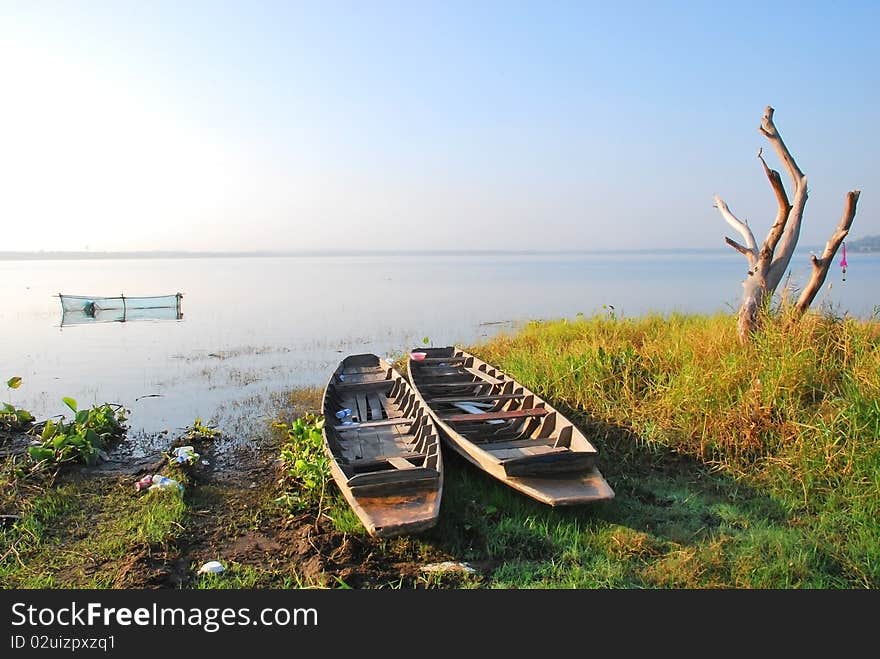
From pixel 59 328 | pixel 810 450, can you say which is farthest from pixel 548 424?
pixel 59 328

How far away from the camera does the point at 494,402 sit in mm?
7422

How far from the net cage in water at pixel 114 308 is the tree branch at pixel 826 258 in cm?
1815

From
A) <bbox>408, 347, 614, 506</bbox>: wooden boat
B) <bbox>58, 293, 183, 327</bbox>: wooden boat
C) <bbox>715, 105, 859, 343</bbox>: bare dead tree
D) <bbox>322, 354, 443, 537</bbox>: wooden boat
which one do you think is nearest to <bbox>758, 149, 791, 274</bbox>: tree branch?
<bbox>715, 105, 859, 343</bbox>: bare dead tree

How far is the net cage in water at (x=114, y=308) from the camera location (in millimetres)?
19203

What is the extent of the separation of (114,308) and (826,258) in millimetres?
20092

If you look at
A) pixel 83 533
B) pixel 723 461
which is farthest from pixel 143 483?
pixel 723 461

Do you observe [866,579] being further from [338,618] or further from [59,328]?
[59,328]

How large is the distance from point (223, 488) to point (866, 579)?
216 inches

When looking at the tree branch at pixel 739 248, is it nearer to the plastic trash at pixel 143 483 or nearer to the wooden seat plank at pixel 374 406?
the wooden seat plank at pixel 374 406

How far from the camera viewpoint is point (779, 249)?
7.34 metres

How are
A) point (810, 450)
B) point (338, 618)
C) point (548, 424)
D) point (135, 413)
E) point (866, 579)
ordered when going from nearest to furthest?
point (338, 618) < point (866, 579) < point (810, 450) < point (548, 424) < point (135, 413)

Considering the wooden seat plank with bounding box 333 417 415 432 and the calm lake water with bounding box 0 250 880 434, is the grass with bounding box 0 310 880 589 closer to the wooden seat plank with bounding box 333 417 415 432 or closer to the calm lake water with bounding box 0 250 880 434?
the wooden seat plank with bounding box 333 417 415 432

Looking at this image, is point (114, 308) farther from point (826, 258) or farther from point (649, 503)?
point (826, 258)

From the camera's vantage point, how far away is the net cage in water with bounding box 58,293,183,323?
63.0ft
